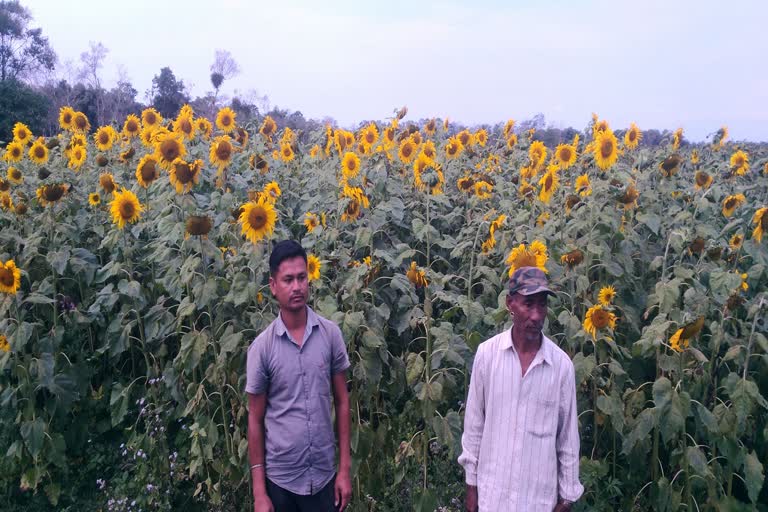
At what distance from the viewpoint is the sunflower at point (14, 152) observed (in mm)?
5727

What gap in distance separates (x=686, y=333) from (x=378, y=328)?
143 cm

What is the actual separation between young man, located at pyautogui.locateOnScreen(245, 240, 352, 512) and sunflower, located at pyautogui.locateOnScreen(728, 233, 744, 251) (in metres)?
2.38

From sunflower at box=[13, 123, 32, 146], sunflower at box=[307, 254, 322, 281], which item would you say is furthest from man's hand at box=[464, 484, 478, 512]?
Result: sunflower at box=[13, 123, 32, 146]

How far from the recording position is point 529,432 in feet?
7.91

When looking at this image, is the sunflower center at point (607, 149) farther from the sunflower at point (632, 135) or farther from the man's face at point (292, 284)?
the man's face at point (292, 284)

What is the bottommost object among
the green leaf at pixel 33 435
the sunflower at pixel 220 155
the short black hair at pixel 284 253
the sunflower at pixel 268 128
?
the green leaf at pixel 33 435

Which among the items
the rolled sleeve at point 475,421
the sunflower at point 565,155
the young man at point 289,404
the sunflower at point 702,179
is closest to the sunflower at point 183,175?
the young man at point 289,404

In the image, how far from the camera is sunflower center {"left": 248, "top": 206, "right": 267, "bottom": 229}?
3457 mm

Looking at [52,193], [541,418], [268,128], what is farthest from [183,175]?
[268,128]

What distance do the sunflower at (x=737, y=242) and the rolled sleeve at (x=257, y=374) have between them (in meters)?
2.59

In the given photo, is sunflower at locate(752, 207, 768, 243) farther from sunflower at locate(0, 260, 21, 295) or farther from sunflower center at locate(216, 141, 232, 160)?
sunflower at locate(0, 260, 21, 295)

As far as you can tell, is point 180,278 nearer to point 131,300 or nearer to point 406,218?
point 131,300

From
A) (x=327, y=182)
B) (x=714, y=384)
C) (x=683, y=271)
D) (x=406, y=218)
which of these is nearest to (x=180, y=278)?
(x=327, y=182)

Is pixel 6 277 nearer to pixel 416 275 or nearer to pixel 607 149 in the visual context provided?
pixel 416 275
